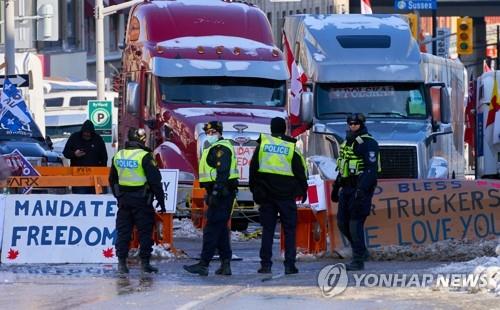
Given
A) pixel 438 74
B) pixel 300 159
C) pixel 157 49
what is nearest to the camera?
pixel 300 159

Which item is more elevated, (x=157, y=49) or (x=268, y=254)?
(x=157, y=49)

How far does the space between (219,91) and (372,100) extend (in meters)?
2.53

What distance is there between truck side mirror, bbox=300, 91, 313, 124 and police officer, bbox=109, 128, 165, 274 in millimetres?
7799

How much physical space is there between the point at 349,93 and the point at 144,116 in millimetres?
3423

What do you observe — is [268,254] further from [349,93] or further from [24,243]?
[349,93]

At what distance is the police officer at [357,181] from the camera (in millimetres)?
15852

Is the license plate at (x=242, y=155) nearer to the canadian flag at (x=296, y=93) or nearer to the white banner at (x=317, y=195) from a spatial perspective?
the canadian flag at (x=296, y=93)

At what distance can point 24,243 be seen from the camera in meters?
17.5

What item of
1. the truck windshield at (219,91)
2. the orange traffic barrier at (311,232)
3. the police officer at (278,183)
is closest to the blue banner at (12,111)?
the truck windshield at (219,91)

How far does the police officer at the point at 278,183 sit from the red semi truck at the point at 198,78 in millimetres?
6935

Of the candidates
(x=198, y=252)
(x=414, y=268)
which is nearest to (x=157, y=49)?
(x=198, y=252)

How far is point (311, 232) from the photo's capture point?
60.5 feet

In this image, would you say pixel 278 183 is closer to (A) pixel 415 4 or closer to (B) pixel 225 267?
(B) pixel 225 267

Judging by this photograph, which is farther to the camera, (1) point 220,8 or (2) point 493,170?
(2) point 493,170
